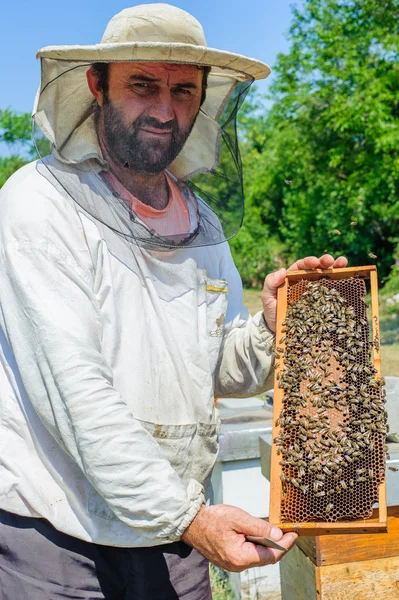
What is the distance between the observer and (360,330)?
9.05 feet

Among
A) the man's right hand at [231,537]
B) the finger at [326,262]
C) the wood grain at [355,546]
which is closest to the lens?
the man's right hand at [231,537]

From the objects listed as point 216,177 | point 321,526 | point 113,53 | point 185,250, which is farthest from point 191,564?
point 113,53

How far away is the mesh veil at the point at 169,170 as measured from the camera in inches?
98.3

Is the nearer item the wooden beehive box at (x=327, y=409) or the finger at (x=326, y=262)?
the wooden beehive box at (x=327, y=409)

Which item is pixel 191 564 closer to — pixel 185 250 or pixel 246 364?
pixel 246 364

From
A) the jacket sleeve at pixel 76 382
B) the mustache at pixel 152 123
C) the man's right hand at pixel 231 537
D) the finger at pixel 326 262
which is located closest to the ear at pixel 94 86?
the mustache at pixel 152 123

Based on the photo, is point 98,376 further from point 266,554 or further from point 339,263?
point 339,263

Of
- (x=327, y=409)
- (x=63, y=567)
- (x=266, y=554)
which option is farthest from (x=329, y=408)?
(x=63, y=567)

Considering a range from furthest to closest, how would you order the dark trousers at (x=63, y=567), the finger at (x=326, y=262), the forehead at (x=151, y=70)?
the finger at (x=326, y=262) < the forehead at (x=151, y=70) < the dark trousers at (x=63, y=567)

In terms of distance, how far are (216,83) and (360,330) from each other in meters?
1.37

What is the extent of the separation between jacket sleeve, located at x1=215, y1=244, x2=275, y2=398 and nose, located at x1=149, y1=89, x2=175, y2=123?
79 centimetres

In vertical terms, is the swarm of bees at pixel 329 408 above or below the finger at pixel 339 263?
below

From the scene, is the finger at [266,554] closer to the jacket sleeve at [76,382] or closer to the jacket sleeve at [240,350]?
the jacket sleeve at [76,382]

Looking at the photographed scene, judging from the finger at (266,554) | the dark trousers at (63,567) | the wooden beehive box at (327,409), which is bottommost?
the dark trousers at (63,567)
